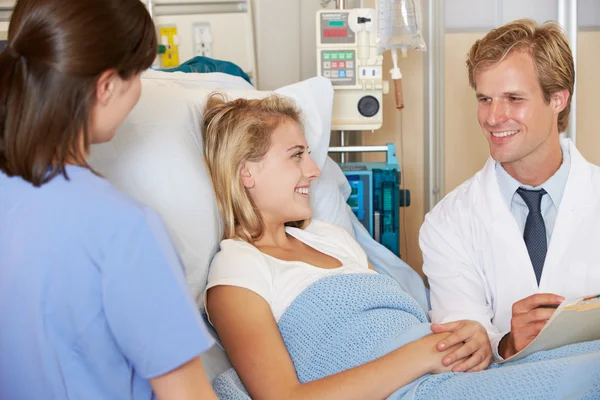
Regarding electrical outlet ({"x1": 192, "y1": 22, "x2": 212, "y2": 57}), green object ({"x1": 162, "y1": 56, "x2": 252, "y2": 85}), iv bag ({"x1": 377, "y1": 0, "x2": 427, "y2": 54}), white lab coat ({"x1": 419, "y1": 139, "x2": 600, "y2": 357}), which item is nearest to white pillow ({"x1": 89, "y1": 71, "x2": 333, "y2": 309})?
white lab coat ({"x1": 419, "y1": 139, "x2": 600, "y2": 357})

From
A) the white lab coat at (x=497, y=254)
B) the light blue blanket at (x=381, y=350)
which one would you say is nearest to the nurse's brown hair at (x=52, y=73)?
the light blue blanket at (x=381, y=350)

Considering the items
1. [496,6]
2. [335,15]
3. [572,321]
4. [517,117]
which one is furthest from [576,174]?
[496,6]

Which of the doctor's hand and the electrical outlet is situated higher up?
the electrical outlet

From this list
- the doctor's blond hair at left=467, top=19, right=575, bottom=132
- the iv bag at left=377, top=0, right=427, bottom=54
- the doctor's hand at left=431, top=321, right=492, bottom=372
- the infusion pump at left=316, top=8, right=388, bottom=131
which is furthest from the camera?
the iv bag at left=377, top=0, right=427, bottom=54

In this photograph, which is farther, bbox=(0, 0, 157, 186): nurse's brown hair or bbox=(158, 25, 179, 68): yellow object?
bbox=(158, 25, 179, 68): yellow object

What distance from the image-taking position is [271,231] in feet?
5.98

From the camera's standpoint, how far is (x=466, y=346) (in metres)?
1.53

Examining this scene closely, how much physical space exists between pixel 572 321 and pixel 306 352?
54 centimetres

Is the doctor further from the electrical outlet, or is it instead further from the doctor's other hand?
the electrical outlet

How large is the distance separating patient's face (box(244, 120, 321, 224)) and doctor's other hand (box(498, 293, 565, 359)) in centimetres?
56

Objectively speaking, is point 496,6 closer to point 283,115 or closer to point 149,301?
point 283,115

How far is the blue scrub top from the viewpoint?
3.18 ft

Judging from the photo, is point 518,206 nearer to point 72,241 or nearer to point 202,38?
point 72,241

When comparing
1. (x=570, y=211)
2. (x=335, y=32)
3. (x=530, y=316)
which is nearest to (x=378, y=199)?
(x=335, y=32)
